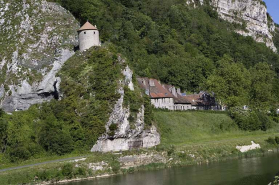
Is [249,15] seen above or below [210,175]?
above

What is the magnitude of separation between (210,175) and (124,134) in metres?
16.4

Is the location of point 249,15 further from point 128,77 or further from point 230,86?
point 128,77

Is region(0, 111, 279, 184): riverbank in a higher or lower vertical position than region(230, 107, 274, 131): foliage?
lower

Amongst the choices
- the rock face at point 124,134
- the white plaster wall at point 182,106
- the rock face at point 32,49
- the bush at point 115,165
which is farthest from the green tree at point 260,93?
the bush at point 115,165

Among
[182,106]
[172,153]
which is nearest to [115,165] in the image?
[172,153]

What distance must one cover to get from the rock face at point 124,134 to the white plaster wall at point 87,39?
8.01 metres

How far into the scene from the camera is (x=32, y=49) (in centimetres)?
7231

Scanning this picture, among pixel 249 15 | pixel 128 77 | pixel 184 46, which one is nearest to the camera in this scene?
pixel 128 77

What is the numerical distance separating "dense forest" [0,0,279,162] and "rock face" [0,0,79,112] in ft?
8.88

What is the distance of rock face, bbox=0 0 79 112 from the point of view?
66812 mm

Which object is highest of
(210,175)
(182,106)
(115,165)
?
(182,106)

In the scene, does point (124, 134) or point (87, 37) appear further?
point (87, 37)

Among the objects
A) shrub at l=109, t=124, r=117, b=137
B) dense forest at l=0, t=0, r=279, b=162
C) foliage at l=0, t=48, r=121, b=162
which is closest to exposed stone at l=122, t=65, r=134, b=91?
foliage at l=0, t=48, r=121, b=162

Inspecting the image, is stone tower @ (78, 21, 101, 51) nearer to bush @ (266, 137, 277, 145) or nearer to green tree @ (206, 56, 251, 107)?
bush @ (266, 137, 277, 145)
